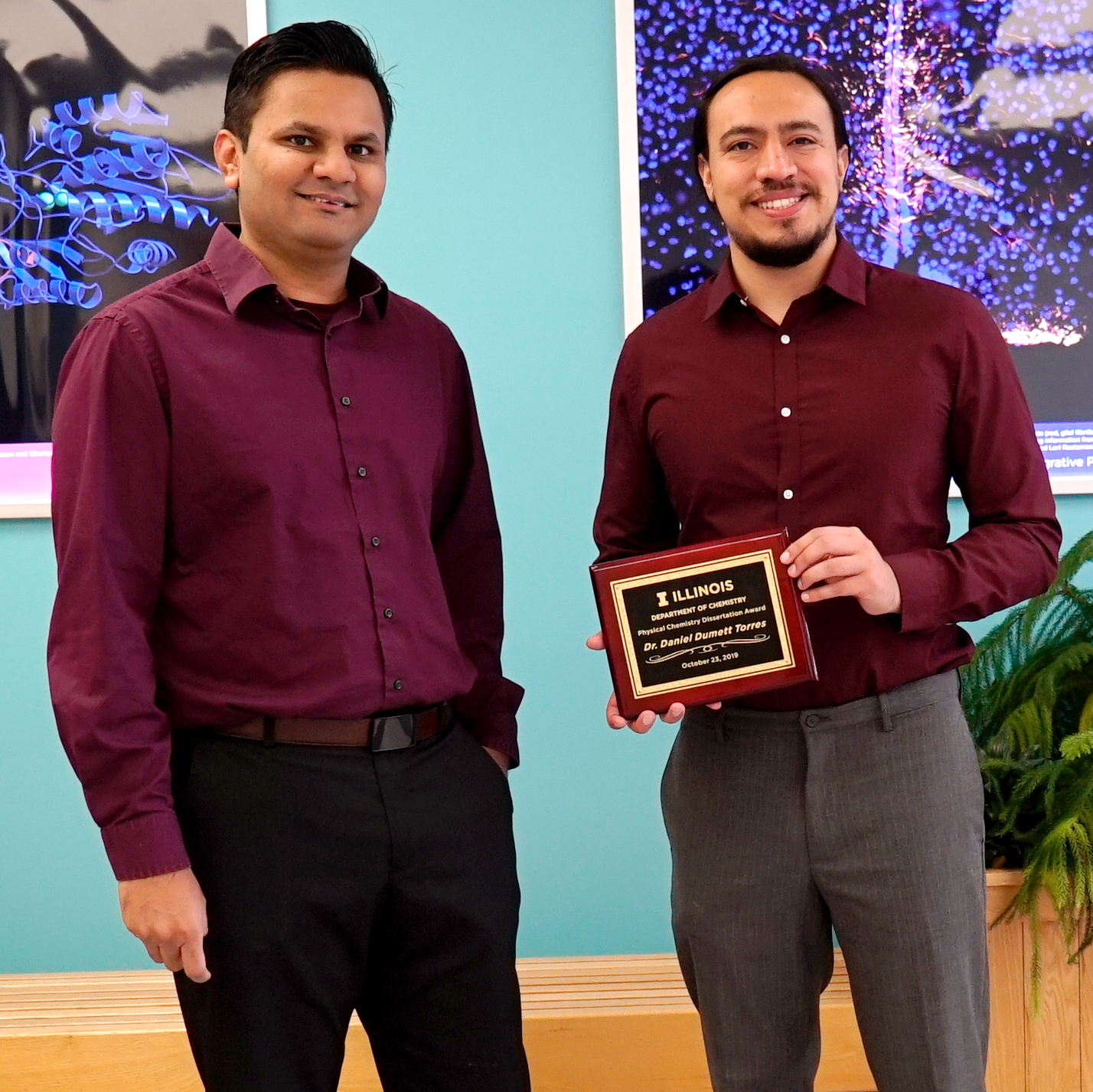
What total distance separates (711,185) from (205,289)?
2.33 feet

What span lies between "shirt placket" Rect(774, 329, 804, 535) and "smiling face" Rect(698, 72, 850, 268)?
0.17 meters

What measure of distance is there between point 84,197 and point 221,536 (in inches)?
56.7

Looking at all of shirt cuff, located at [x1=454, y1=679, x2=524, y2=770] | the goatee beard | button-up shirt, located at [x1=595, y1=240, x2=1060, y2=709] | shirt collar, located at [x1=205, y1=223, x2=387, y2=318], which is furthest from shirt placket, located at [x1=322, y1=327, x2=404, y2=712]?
the goatee beard

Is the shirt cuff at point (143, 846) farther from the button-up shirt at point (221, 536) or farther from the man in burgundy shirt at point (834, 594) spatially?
the man in burgundy shirt at point (834, 594)

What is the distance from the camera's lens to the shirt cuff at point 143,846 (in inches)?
53.8

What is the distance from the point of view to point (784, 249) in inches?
65.6

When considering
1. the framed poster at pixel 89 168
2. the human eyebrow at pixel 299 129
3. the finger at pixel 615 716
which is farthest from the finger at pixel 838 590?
the framed poster at pixel 89 168

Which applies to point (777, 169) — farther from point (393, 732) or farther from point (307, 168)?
point (393, 732)

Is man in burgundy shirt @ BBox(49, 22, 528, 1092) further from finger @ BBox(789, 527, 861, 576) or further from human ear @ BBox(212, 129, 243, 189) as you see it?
finger @ BBox(789, 527, 861, 576)

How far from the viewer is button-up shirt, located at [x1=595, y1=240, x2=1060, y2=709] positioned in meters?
1.62

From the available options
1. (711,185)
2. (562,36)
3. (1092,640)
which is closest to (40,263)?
(562,36)

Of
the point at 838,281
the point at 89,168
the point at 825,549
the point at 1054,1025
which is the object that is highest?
the point at 89,168

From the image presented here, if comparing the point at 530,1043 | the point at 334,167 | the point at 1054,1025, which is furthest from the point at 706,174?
the point at 530,1043

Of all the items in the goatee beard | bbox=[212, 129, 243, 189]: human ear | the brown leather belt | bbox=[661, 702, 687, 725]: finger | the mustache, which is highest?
bbox=[212, 129, 243, 189]: human ear
